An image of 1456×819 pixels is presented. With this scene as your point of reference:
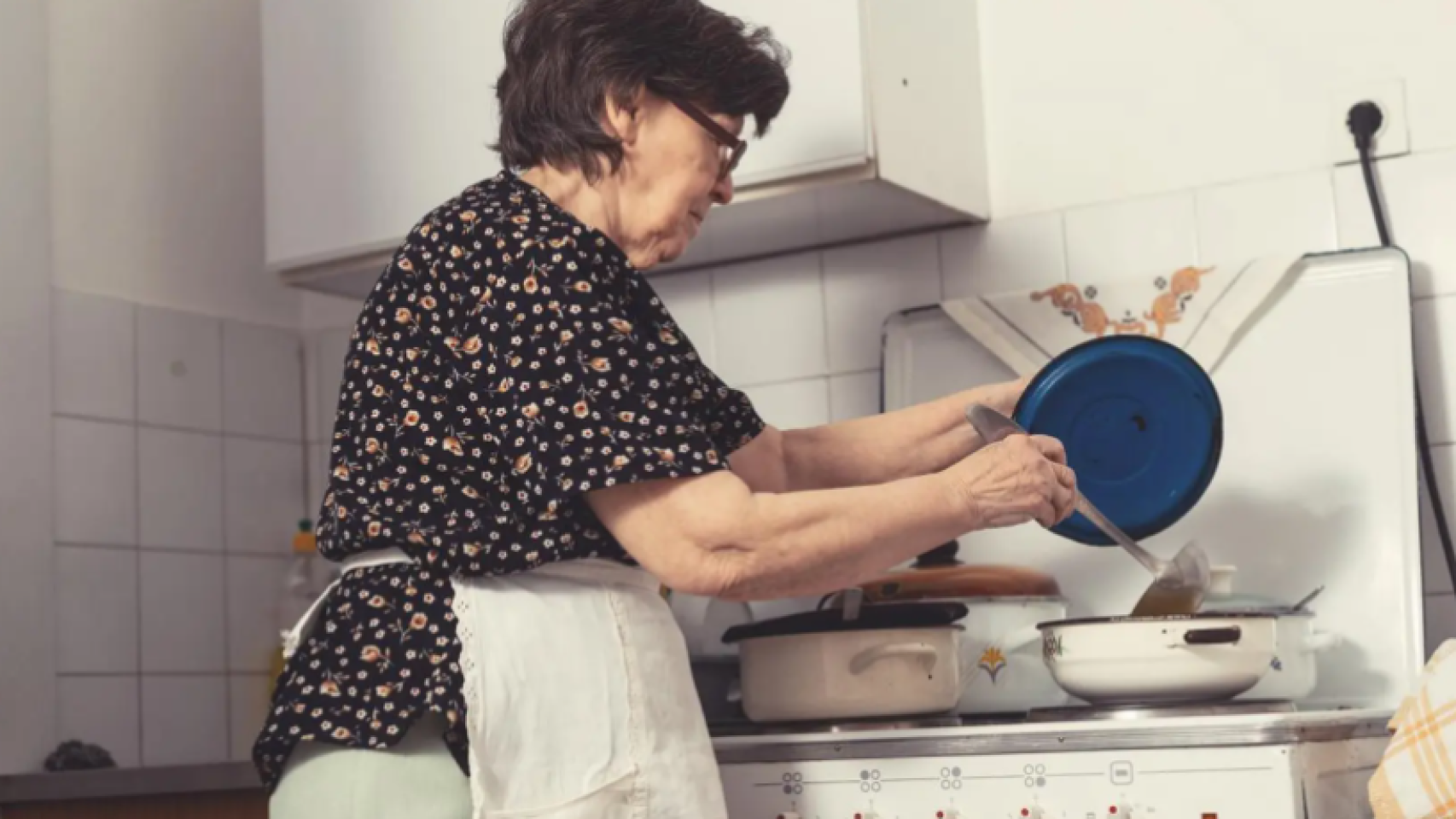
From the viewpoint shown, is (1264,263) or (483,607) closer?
(483,607)

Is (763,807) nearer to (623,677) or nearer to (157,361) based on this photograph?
(623,677)

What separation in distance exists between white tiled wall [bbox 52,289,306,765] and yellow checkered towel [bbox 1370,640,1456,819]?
140 cm

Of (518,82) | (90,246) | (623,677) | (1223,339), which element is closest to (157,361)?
(90,246)

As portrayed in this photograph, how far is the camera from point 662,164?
53.8 inches

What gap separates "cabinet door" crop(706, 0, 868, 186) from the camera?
1.72 metres

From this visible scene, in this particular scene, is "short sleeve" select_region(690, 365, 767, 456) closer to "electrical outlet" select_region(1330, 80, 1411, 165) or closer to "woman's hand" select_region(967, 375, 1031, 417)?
"woman's hand" select_region(967, 375, 1031, 417)

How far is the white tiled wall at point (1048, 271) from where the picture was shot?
1.75 m

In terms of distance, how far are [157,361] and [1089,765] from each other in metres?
1.31

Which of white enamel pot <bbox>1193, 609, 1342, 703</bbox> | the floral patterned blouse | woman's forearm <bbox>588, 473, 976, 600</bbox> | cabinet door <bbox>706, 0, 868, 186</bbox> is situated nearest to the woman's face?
the floral patterned blouse

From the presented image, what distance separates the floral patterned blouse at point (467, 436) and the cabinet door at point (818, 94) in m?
0.50

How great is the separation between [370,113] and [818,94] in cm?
57

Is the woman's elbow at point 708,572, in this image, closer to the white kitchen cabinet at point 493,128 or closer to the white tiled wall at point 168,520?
the white kitchen cabinet at point 493,128

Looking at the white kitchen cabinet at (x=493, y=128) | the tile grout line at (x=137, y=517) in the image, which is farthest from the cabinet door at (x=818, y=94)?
the tile grout line at (x=137, y=517)

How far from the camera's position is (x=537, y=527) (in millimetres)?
1220
